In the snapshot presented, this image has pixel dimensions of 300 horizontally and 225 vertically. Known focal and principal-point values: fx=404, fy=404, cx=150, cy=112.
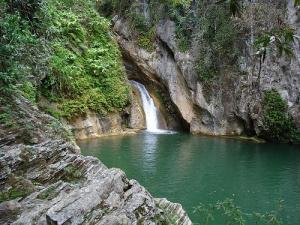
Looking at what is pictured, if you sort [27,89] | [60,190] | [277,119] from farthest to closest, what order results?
[277,119]
[27,89]
[60,190]

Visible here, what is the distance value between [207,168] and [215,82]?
9.21 m

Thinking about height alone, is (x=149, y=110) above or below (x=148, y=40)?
below

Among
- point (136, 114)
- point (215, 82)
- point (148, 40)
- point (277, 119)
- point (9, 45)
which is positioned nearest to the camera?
point (9, 45)

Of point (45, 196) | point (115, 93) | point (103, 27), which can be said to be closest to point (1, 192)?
point (45, 196)

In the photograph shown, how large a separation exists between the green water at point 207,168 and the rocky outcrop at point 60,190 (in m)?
3.76

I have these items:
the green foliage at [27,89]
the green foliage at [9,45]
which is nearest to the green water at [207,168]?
the green foliage at [27,89]

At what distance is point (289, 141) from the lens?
21609 millimetres

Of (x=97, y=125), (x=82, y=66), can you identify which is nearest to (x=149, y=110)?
(x=97, y=125)

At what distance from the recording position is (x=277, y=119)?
21.3 meters

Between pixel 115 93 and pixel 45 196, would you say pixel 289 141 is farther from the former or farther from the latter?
pixel 45 196

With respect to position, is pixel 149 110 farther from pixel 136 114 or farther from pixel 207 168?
pixel 207 168

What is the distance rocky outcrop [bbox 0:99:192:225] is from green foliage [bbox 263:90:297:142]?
15.7 meters

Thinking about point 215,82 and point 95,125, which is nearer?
point 95,125

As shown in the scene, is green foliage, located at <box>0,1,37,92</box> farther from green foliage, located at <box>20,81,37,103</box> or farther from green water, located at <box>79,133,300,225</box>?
green water, located at <box>79,133,300,225</box>
